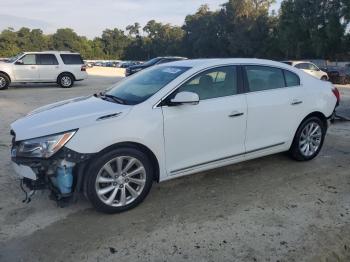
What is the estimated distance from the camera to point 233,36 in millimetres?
70000

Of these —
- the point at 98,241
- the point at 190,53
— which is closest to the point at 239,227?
the point at 98,241

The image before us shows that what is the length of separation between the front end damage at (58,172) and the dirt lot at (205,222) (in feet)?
1.13

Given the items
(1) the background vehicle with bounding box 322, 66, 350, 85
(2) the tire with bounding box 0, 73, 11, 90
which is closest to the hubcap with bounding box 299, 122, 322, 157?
(2) the tire with bounding box 0, 73, 11, 90

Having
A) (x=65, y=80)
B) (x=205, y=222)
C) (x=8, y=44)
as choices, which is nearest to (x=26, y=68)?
(x=65, y=80)

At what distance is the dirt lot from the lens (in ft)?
11.8

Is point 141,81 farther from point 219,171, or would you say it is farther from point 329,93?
point 329,93

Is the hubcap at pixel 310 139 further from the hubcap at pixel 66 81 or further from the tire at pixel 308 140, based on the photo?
the hubcap at pixel 66 81

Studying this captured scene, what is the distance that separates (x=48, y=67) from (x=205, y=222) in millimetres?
16042

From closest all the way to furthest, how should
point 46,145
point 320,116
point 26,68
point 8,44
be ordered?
1. point 46,145
2. point 320,116
3. point 26,68
4. point 8,44

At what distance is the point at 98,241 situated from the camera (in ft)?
12.4

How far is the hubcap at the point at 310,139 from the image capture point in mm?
5902

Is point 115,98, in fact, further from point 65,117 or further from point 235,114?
point 235,114

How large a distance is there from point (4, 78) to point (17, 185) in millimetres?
Answer: 14034

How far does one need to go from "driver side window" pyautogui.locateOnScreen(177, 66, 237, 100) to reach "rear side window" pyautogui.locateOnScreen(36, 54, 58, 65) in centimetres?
1498
